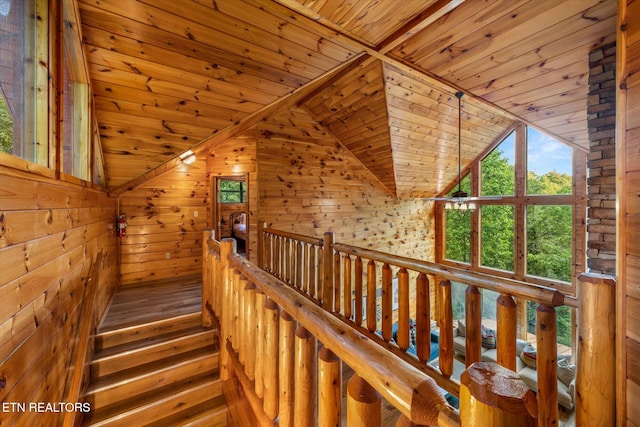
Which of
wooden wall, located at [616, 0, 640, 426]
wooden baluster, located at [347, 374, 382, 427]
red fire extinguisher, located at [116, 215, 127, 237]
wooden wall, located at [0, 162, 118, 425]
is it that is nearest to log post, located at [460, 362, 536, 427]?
wooden baluster, located at [347, 374, 382, 427]

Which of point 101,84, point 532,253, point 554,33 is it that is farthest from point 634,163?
point 532,253

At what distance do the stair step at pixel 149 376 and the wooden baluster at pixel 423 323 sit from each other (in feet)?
6.19

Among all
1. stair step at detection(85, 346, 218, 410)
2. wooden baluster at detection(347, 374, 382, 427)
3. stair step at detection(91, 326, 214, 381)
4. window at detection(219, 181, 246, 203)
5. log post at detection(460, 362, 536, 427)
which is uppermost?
window at detection(219, 181, 246, 203)

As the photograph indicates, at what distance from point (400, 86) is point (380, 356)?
4.00 meters

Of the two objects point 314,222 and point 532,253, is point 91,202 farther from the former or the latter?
point 532,253

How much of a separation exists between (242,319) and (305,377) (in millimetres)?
808

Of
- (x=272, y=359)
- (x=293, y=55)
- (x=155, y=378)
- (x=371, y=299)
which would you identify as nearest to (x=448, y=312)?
(x=371, y=299)

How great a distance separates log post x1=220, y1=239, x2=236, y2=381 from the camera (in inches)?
74.8

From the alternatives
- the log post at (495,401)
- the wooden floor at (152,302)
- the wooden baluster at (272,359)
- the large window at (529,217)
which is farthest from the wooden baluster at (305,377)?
the large window at (529,217)

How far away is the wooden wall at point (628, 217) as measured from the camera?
0.77 meters

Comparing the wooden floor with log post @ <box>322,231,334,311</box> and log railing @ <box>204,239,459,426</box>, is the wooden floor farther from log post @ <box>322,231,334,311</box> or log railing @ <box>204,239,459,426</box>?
log post @ <box>322,231,334,311</box>

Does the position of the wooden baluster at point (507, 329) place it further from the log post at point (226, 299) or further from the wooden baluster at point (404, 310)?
the log post at point (226, 299)

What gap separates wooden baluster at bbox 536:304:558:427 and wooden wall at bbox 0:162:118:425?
7.23ft

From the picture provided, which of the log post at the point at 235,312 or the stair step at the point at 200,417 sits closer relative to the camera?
the log post at the point at 235,312
